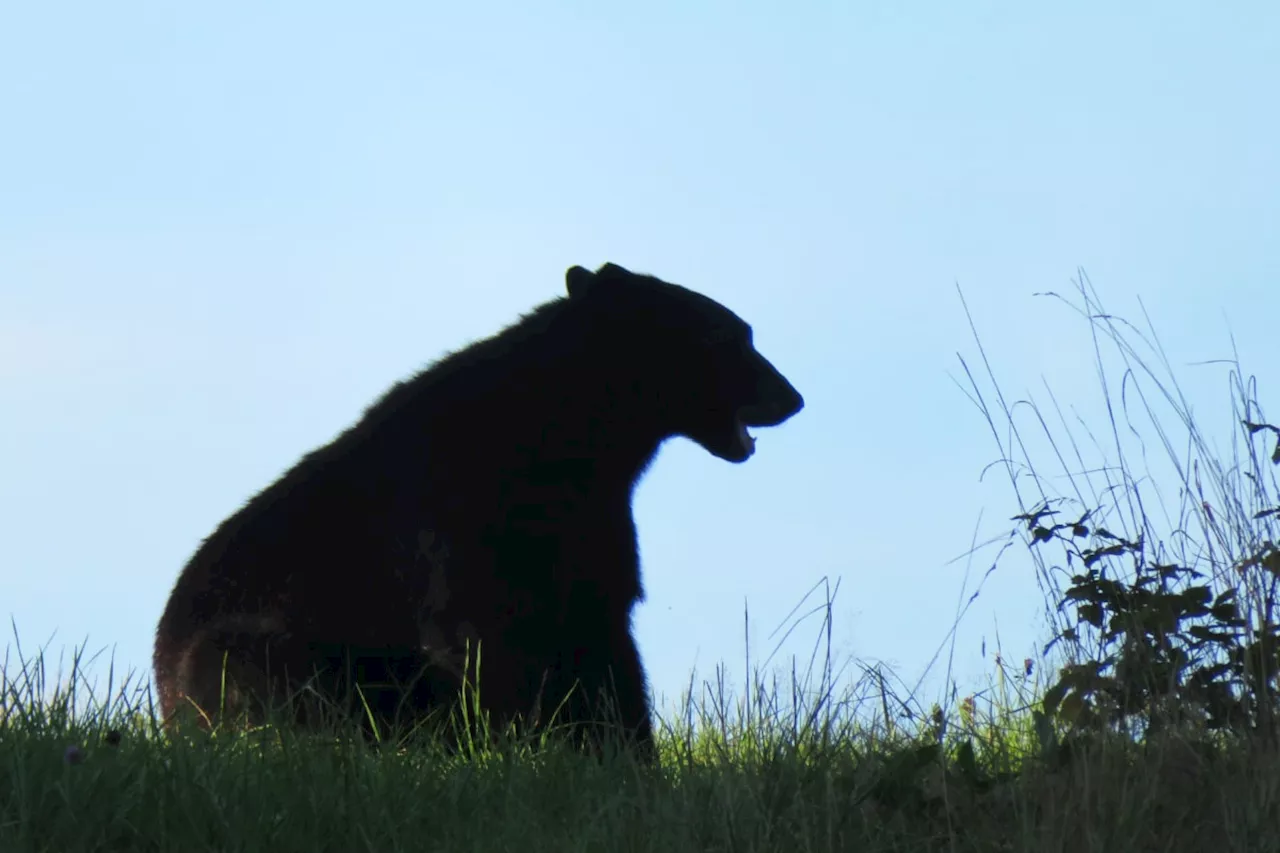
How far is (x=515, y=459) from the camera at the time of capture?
5.74 meters

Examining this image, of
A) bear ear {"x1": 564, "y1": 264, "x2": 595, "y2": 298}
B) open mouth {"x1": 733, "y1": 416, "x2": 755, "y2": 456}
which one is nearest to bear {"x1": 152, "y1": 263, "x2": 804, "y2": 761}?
bear ear {"x1": 564, "y1": 264, "x2": 595, "y2": 298}

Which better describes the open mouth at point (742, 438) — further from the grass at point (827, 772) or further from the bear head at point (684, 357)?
the grass at point (827, 772)

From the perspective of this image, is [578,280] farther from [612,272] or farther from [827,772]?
[827,772]

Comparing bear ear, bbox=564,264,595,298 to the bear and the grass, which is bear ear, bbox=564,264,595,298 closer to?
the bear

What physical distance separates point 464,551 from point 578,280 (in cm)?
136

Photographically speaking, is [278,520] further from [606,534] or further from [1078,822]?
[1078,822]

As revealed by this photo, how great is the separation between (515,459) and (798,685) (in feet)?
6.62

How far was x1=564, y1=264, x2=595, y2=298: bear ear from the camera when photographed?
6.25 metres

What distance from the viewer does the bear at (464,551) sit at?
17.8 ft

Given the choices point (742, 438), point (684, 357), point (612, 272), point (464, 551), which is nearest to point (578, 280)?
point (612, 272)

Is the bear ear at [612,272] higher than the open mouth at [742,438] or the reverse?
higher

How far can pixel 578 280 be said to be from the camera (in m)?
6.26

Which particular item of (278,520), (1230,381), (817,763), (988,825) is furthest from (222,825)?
(1230,381)

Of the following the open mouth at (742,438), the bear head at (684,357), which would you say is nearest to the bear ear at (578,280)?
the bear head at (684,357)
